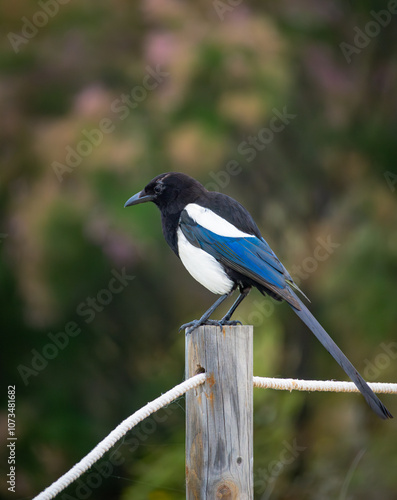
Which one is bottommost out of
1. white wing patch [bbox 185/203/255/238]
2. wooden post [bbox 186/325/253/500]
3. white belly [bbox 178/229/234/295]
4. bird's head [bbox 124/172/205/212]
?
wooden post [bbox 186/325/253/500]

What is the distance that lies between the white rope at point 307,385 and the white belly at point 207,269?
2.14ft

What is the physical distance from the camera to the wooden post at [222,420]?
2.03 m

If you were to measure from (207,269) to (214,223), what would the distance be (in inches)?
7.0

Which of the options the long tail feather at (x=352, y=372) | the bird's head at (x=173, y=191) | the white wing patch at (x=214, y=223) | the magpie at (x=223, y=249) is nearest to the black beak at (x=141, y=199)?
the bird's head at (x=173, y=191)

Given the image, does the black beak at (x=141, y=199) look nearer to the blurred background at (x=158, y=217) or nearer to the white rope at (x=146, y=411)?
the blurred background at (x=158, y=217)

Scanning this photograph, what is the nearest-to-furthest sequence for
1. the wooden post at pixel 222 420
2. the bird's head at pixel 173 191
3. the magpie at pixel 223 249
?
the wooden post at pixel 222 420
the magpie at pixel 223 249
the bird's head at pixel 173 191

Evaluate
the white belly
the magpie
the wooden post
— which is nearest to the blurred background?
the magpie

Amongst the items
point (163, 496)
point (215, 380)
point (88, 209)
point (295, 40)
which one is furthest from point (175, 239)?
point (295, 40)

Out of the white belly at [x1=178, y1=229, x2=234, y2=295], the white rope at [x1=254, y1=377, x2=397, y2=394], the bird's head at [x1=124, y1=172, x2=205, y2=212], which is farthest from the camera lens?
the bird's head at [x1=124, y1=172, x2=205, y2=212]

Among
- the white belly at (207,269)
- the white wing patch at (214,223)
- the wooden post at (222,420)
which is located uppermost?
the white wing patch at (214,223)

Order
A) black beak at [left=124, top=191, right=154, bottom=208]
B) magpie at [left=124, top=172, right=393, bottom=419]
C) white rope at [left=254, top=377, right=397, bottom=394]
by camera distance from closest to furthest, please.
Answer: white rope at [left=254, top=377, right=397, bottom=394] < magpie at [left=124, top=172, right=393, bottom=419] < black beak at [left=124, top=191, right=154, bottom=208]

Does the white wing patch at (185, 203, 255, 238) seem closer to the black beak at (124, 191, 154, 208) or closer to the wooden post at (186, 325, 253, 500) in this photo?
the black beak at (124, 191, 154, 208)

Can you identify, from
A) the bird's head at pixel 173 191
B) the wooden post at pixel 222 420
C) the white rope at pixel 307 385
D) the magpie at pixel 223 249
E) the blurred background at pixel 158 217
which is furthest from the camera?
the blurred background at pixel 158 217

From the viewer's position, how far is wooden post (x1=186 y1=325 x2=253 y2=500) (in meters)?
2.03
